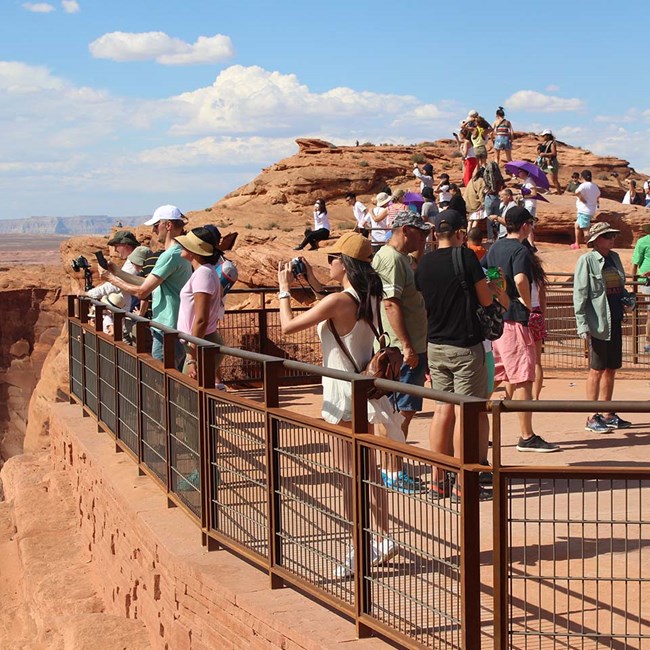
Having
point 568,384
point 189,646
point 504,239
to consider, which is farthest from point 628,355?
point 189,646

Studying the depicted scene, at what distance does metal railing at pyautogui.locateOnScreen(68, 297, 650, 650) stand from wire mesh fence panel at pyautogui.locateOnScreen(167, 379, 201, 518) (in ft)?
0.06

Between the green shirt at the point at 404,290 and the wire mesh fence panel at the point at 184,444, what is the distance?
64.0 inches

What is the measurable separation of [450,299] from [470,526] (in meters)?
3.35

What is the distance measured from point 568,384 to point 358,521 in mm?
9085

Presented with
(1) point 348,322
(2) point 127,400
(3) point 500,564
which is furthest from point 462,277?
(3) point 500,564

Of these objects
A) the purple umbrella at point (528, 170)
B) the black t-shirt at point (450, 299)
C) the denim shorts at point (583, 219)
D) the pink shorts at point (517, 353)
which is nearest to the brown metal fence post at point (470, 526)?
the black t-shirt at point (450, 299)

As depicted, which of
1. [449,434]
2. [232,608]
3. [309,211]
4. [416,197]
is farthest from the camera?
[309,211]

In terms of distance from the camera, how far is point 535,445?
349 inches

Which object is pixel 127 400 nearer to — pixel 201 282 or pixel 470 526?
pixel 201 282

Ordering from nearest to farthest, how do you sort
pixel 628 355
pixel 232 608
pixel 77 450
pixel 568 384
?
pixel 232 608, pixel 77 450, pixel 568 384, pixel 628 355

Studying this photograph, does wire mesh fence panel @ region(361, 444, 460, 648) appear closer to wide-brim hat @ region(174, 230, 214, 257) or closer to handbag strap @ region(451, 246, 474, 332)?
handbag strap @ region(451, 246, 474, 332)

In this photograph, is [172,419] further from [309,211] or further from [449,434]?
[309,211]

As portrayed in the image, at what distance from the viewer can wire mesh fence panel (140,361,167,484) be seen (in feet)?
25.4

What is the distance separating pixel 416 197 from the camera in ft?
70.4
